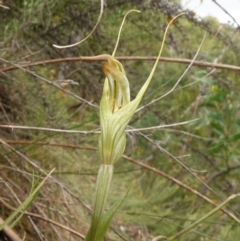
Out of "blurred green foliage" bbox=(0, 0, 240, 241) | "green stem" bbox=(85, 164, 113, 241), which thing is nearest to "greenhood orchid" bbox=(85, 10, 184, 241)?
"green stem" bbox=(85, 164, 113, 241)

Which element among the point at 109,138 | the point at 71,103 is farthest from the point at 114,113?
the point at 71,103

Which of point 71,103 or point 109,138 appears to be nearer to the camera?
point 109,138

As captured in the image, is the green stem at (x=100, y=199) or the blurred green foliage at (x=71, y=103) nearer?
the green stem at (x=100, y=199)

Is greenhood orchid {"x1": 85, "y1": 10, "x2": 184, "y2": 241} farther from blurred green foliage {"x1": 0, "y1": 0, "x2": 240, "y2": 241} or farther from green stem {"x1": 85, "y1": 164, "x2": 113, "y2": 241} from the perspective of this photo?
blurred green foliage {"x1": 0, "y1": 0, "x2": 240, "y2": 241}

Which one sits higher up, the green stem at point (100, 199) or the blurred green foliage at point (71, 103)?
the green stem at point (100, 199)

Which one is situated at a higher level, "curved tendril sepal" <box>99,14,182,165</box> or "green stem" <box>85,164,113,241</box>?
"curved tendril sepal" <box>99,14,182,165</box>

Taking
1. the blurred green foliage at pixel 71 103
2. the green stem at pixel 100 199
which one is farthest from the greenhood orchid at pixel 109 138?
the blurred green foliage at pixel 71 103

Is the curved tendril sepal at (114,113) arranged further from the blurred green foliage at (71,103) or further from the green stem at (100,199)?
the blurred green foliage at (71,103)

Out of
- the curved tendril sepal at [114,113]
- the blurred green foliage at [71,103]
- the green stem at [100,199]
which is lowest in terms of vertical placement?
the blurred green foliage at [71,103]

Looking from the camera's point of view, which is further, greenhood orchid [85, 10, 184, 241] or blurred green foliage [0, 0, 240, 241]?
blurred green foliage [0, 0, 240, 241]

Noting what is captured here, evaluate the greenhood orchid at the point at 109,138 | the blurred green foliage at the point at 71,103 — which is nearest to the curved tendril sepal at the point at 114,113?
the greenhood orchid at the point at 109,138

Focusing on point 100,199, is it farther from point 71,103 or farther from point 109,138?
point 71,103

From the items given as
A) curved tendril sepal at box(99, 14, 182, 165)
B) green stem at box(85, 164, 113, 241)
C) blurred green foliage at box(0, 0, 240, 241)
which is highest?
curved tendril sepal at box(99, 14, 182, 165)
